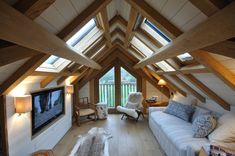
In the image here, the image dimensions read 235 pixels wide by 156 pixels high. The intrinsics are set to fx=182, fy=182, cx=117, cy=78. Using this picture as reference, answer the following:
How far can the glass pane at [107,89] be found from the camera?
7395 millimetres

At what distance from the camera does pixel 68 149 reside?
13.2 ft

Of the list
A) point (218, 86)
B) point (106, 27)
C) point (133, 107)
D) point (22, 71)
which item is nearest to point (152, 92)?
point (133, 107)

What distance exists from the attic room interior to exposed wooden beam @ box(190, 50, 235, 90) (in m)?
0.01

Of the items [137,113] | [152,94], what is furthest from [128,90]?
[137,113]

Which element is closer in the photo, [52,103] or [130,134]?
[52,103]

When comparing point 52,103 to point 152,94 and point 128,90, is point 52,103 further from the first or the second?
point 152,94

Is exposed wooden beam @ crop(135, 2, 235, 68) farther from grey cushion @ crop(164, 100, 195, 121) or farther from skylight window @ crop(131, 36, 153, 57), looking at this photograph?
grey cushion @ crop(164, 100, 195, 121)

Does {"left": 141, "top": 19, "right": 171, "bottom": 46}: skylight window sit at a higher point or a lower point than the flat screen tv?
higher

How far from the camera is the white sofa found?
274 cm

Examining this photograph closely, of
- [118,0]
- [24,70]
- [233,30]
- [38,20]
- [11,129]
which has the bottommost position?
[11,129]

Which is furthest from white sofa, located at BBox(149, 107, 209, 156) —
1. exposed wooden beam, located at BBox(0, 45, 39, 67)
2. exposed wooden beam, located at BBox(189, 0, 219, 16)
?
exposed wooden beam, located at BBox(0, 45, 39, 67)

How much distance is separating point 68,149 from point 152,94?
166 inches

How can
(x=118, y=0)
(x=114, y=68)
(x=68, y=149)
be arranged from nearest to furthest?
1. (x=118, y=0)
2. (x=68, y=149)
3. (x=114, y=68)

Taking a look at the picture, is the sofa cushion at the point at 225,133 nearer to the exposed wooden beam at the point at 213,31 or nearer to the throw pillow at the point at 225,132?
the throw pillow at the point at 225,132
